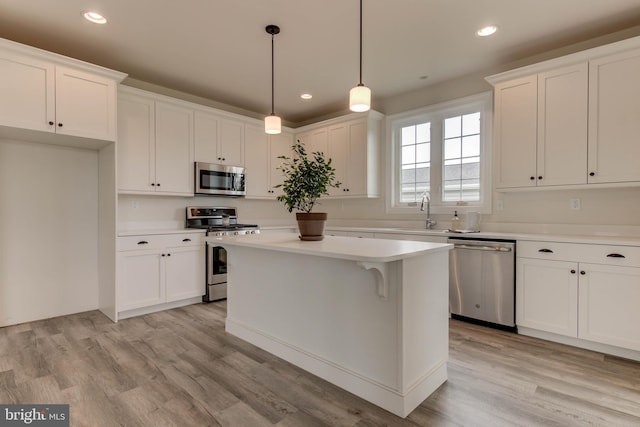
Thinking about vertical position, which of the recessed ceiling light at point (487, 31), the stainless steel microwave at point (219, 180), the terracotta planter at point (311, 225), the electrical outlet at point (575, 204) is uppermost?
the recessed ceiling light at point (487, 31)

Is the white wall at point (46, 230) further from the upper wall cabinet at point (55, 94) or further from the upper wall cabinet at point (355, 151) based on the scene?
the upper wall cabinet at point (355, 151)

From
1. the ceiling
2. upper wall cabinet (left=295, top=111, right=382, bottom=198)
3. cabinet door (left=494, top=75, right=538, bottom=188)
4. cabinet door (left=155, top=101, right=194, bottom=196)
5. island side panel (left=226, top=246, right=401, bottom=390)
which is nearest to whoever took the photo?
island side panel (left=226, top=246, right=401, bottom=390)

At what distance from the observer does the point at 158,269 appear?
3590 millimetres

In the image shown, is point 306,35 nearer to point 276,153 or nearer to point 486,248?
point 276,153

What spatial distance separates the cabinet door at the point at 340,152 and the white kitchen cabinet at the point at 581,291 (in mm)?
2432

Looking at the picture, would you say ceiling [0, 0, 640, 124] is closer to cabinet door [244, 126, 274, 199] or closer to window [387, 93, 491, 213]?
window [387, 93, 491, 213]

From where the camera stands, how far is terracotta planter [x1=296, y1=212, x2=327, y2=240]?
2.38 m

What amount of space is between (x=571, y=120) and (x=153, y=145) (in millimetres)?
4275

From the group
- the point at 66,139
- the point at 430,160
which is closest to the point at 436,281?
the point at 430,160

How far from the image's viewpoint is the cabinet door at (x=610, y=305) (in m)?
2.39

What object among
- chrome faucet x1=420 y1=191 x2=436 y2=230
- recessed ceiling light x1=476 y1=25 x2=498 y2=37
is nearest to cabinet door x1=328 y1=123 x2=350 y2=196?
chrome faucet x1=420 y1=191 x2=436 y2=230

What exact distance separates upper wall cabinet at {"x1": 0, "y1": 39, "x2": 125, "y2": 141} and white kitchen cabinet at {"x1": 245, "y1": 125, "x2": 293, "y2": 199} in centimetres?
186

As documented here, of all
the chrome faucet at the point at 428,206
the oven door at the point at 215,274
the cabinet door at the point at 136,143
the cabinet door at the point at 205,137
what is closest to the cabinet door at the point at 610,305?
the chrome faucet at the point at 428,206

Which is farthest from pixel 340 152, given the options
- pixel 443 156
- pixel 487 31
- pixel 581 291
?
pixel 581 291
